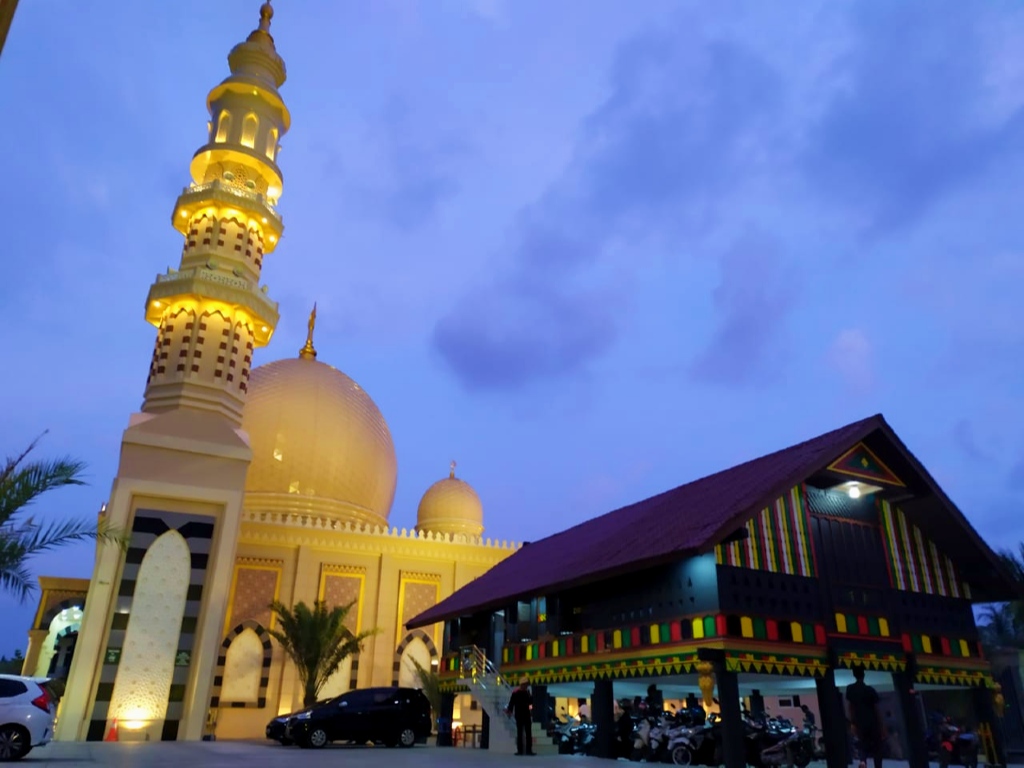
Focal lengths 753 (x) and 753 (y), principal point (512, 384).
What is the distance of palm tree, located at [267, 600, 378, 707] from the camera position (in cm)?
2773

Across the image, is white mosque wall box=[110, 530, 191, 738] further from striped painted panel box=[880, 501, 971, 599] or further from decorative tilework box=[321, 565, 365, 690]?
striped painted panel box=[880, 501, 971, 599]

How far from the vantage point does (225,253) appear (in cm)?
3131

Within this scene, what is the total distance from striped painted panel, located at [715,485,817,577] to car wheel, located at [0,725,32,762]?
1295 centimetres

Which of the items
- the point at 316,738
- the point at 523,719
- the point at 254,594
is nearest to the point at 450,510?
the point at 254,594

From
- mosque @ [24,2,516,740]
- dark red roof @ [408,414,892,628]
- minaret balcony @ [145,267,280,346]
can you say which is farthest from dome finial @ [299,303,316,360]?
dark red roof @ [408,414,892,628]

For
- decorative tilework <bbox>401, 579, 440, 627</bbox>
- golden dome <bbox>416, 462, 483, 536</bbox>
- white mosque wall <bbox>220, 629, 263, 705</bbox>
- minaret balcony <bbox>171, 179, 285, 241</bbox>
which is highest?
minaret balcony <bbox>171, 179, 285, 241</bbox>

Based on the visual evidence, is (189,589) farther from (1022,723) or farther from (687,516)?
(1022,723)

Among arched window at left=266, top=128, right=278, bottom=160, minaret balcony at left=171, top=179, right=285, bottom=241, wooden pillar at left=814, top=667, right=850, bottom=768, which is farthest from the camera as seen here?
arched window at left=266, top=128, right=278, bottom=160

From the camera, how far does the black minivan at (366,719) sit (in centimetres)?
1961

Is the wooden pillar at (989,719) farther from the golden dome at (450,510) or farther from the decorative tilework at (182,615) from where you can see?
the golden dome at (450,510)

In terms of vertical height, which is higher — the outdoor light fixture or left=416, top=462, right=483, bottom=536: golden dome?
left=416, top=462, right=483, bottom=536: golden dome

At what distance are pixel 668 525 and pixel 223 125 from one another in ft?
91.5

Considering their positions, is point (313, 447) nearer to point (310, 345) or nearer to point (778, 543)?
point (310, 345)

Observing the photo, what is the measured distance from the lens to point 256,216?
32.4 m
